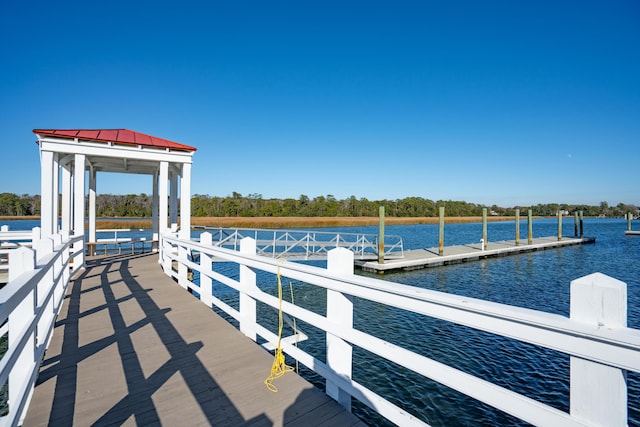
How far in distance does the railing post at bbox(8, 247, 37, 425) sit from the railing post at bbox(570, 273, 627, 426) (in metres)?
3.06

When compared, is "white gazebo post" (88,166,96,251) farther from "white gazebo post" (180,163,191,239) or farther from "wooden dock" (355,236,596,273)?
Answer: "wooden dock" (355,236,596,273)

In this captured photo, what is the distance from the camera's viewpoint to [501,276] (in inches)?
599

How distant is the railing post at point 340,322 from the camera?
8.02 feet

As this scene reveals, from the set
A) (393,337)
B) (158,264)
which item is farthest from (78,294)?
(393,337)

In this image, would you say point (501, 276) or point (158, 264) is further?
point (501, 276)

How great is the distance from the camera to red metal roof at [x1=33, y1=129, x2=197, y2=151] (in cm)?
877

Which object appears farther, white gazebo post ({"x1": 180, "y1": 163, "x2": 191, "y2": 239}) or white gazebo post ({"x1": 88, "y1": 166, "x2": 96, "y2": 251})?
white gazebo post ({"x1": 88, "y1": 166, "x2": 96, "y2": 251})

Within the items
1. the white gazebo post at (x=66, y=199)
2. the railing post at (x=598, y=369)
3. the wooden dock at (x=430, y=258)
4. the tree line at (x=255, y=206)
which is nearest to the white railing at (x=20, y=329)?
the railing post at (x=598, y=369)

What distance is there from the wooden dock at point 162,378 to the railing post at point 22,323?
0.76 feet

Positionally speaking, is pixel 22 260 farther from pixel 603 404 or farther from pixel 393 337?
pixel 393 337

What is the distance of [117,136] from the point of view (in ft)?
32.9

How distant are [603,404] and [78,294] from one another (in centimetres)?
697

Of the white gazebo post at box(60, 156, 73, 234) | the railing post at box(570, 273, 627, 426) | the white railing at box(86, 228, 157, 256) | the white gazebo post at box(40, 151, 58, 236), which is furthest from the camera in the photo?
the white railing at box(86, 228, 157, 256)

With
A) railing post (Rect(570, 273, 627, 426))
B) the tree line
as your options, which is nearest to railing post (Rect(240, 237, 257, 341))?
railing post (Rect(570, 273, 627, 426))
